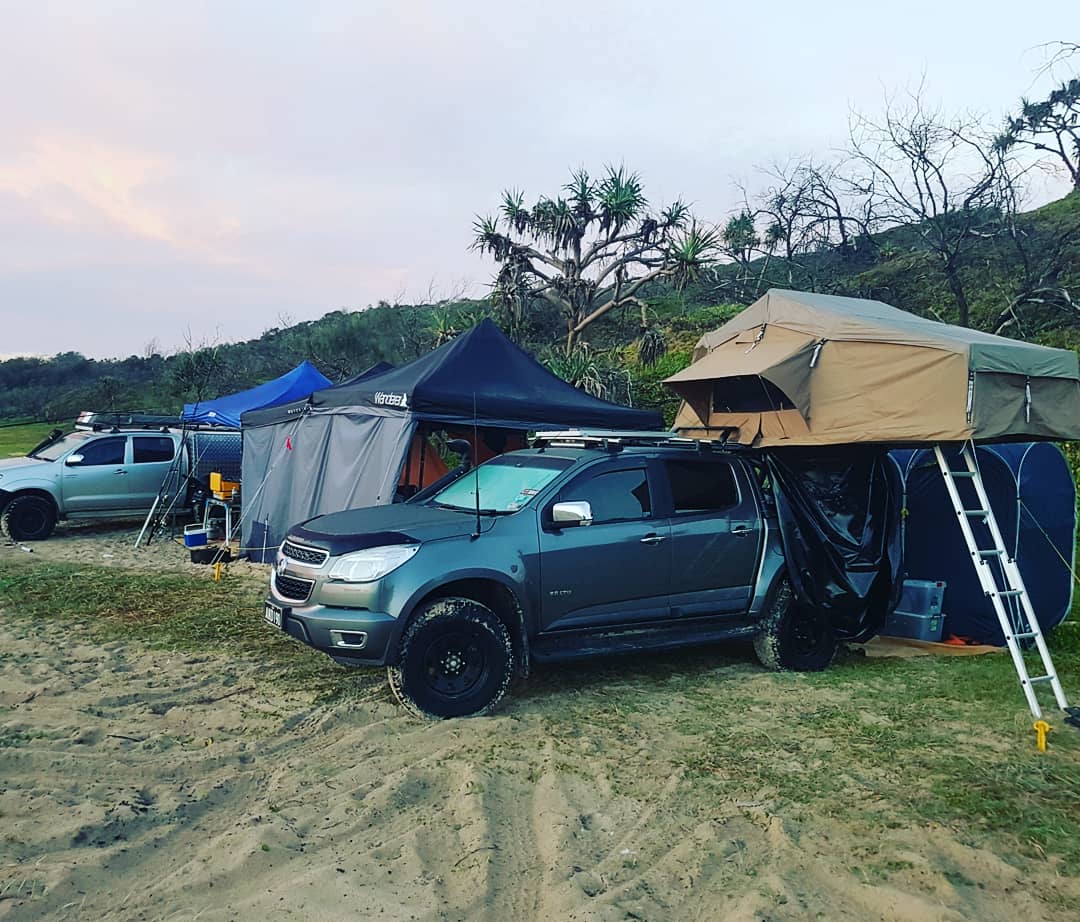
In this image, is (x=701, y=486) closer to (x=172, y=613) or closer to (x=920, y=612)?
(x=920, y=612)

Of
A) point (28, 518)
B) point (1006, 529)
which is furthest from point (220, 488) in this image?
point (1006, 529)

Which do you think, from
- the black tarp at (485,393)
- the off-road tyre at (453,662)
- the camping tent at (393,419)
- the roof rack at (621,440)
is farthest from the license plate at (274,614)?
the black tarp at (485,393)

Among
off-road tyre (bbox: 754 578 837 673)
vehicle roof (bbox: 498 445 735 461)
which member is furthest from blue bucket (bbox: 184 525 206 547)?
off-road tyre (bbox: 754 578 837 673)

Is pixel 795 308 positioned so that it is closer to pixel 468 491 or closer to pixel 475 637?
pixel 468 491

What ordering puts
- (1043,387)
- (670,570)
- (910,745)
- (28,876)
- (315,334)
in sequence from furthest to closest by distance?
(315,334), (670,570), (1043,387), (910,745), (28,876)

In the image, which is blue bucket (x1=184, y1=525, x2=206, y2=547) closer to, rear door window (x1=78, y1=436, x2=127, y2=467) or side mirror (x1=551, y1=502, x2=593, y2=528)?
rear door window (x1=78, y1=436, x2=127, y2=467)

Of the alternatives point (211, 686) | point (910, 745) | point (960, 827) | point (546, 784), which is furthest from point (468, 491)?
point (960, 827)

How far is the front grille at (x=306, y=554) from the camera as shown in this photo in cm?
533

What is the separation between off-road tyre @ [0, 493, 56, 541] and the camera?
493 inches

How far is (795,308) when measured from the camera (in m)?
6.86

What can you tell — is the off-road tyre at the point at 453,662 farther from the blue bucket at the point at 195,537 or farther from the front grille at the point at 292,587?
the blue bucket at the point at 195,537

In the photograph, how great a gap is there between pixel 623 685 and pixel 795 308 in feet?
10.8

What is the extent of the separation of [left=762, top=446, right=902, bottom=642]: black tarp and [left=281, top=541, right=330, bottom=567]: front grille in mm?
3486

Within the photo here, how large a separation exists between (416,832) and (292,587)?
2218 mm
